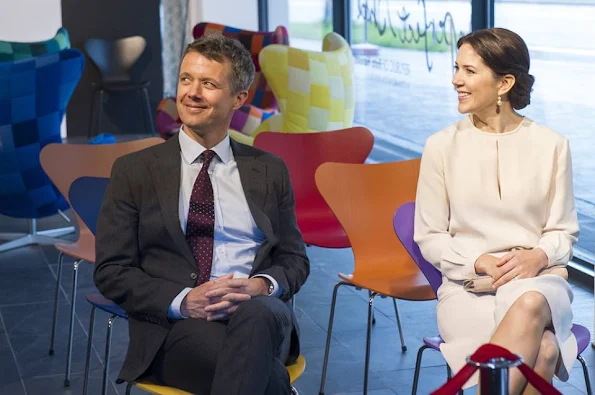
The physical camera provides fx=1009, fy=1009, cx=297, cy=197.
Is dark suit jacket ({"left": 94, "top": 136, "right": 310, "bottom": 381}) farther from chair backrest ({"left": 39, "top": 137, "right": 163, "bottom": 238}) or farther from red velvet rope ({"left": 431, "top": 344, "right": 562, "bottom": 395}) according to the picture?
chair backrest ({"left": 39, "top": 137, "right": 163, "bottom": 238})

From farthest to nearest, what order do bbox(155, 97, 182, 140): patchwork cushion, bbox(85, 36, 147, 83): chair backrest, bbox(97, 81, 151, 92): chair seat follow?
bbox(85, 36, 147, 83): chair backrest
bbox(97, 81, 151, 92): chair seat
bbox(155, 97, 182, 140): patchwork cushion

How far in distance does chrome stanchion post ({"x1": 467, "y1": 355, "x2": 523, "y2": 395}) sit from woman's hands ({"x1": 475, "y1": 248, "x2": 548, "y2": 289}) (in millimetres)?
974

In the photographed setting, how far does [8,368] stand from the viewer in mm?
4055

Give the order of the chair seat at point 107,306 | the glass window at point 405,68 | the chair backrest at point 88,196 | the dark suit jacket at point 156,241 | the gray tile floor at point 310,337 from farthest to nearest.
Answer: the glass window at point 405,68, the gray tile floor at point 310,337, the chair backrest at point 88,196, the chair seat at point 107,306, the dark suit jacket at point 156,241

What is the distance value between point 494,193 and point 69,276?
313 cm

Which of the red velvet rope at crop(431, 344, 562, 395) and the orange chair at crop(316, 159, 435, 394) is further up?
the red velvet rope at crop(431, 344, 562, 395)

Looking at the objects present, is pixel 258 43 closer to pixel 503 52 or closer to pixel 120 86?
pixel 120 86

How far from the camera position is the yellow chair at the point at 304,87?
19.2 feet

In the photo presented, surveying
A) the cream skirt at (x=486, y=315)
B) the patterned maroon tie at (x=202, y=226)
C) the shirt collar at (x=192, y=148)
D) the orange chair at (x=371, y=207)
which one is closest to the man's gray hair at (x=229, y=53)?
the shirt collar at (x=192, y=148)

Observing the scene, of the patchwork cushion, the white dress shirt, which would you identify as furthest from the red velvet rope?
the patchwork cushion

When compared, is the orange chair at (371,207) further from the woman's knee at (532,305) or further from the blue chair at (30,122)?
the blue chair at (30,122)

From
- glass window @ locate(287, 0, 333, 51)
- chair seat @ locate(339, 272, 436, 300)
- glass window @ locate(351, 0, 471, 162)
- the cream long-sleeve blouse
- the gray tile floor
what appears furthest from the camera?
glass window @ locate(287, 0, 333, 51)

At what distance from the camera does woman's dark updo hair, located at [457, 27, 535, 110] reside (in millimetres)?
2967

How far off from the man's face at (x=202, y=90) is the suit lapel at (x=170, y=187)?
0.33ft
